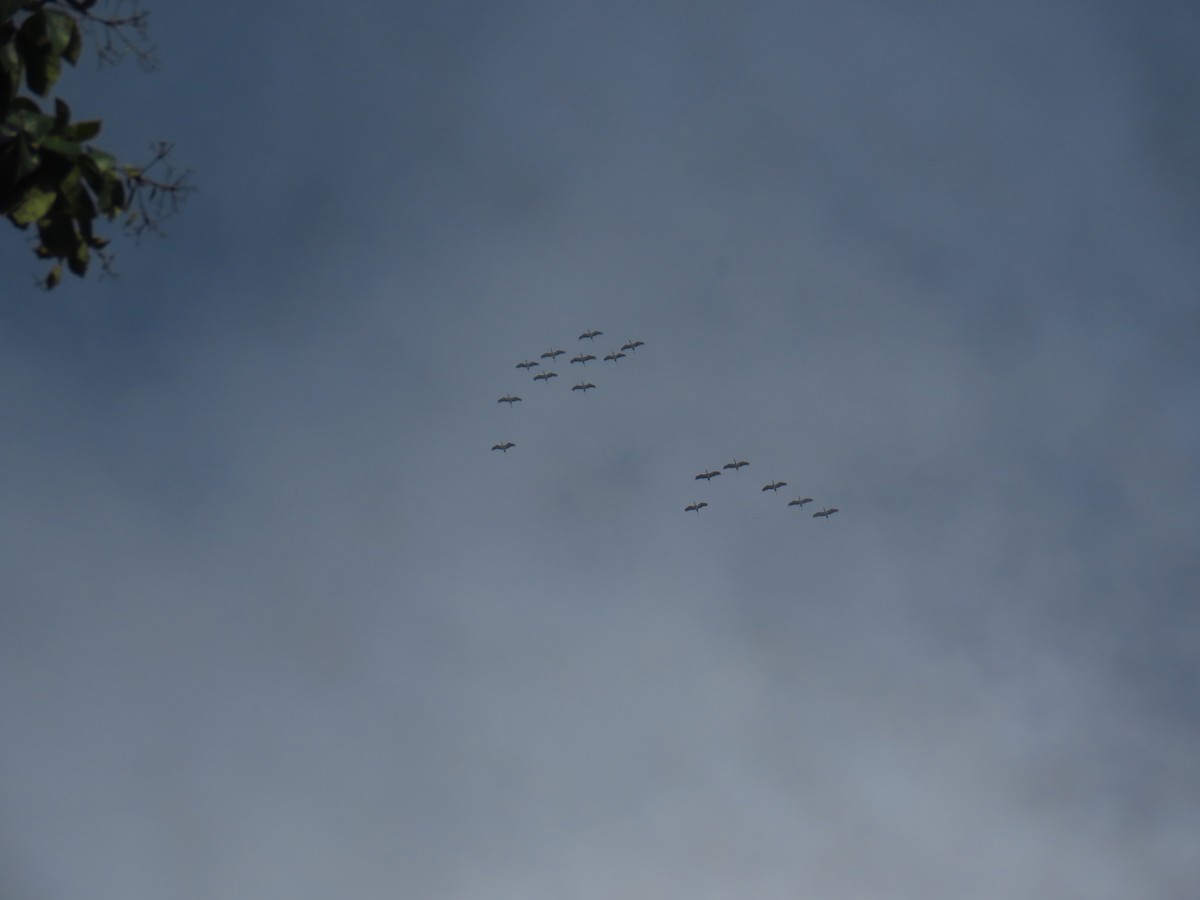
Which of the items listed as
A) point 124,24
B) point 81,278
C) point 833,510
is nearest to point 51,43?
point 124,24

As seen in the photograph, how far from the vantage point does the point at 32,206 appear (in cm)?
1652

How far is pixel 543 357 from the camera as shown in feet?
355

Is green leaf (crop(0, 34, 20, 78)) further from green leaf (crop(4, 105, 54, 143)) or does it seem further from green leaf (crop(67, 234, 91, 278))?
green leaf (crop(67, 234, 91, 278))

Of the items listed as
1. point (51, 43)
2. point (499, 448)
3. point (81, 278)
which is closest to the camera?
point (51, 43)

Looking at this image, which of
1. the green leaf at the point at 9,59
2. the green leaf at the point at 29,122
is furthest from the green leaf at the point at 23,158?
the green leaf at the point at 9,59

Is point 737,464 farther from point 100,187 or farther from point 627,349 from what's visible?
point 100,187

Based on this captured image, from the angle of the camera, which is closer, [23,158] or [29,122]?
[23,158]

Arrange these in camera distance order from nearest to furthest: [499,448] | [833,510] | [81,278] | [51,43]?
[51,43]
[81,278]
[499,448]
[833,510]

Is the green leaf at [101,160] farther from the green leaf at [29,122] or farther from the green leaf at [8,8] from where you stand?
the green leaf at [8,8]

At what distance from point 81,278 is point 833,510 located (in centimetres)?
10290

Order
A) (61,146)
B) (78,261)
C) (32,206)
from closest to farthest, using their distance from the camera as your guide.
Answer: (61,146)
(32,206)
(78,261)

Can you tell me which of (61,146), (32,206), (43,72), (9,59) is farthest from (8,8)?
(32,206)

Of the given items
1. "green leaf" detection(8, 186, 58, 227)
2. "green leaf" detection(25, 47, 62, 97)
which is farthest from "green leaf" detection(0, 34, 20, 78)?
"green leaf" detection(8, 186, 58, 227)

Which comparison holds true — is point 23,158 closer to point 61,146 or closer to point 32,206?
point 61,146
